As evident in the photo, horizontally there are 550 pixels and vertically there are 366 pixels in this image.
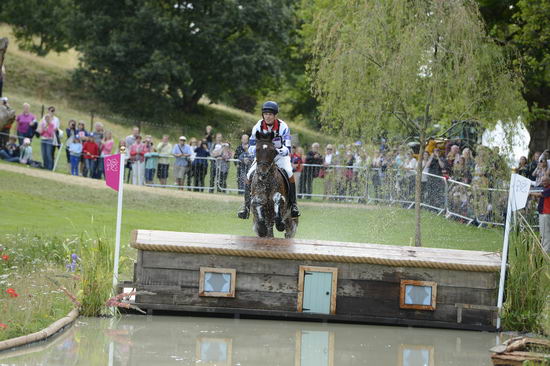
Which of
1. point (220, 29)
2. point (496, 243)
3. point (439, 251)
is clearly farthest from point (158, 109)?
point (439, 251)

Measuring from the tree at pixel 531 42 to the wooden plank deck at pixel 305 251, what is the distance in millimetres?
12580

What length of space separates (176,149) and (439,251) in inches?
646

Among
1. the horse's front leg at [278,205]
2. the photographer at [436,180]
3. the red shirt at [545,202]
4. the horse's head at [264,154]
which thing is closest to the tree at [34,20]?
the photographer at [436,180]

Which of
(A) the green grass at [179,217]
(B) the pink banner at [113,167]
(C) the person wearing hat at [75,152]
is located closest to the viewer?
(B) the pink banner at [113,167]

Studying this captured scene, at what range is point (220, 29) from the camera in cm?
5625

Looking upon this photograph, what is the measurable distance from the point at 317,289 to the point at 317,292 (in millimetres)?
43

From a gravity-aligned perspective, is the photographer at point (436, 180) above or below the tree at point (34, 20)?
below

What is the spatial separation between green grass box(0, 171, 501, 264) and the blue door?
8.12 metres

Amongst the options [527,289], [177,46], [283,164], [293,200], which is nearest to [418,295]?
[527,289]

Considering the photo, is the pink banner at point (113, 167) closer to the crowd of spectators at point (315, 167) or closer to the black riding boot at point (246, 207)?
the black riding boot at point (246, 207)

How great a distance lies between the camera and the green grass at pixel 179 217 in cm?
2308

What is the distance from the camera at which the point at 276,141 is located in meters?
15.3

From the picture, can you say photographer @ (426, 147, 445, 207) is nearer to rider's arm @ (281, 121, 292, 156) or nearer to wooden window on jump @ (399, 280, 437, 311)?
rider's arm @ (281, 121, 292, 156)

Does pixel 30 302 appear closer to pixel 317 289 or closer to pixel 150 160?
pixel 317 289
